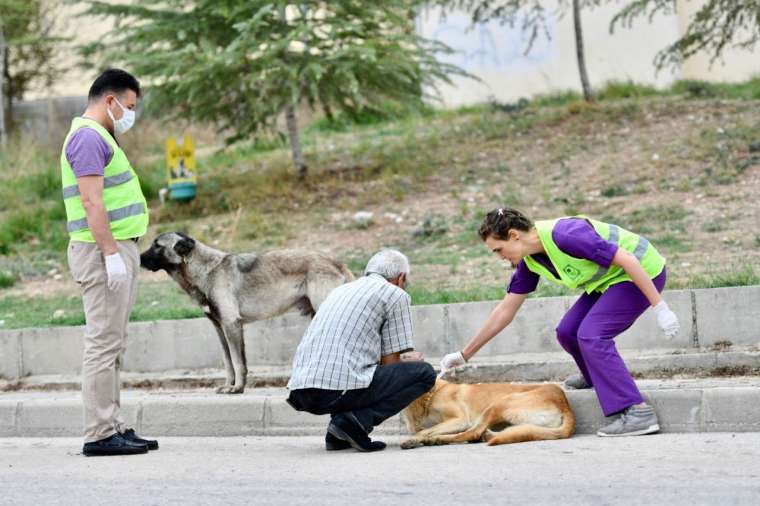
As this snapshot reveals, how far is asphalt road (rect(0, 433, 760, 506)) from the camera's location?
534cm

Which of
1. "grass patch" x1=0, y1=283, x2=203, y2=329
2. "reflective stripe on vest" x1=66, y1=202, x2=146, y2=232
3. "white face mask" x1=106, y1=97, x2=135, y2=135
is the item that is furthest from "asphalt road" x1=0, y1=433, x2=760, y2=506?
"grass patch" x1=0, y1=283, x2=203, y2=329

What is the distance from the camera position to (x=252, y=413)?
8.32 meters

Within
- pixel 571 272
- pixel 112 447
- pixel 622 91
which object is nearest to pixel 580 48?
pixel 622 91

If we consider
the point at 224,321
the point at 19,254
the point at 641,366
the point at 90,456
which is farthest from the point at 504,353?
the point at 19,254

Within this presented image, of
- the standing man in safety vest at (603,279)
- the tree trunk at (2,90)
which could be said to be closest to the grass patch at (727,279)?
the standing man in safety vest at (603,279)

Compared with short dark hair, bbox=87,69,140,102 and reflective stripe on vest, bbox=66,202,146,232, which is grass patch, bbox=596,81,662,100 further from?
reflective stripe on vest, bbox=66,202,146,232

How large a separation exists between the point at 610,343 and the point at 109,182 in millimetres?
3224

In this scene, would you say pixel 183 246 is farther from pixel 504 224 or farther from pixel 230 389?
pixel 504 224

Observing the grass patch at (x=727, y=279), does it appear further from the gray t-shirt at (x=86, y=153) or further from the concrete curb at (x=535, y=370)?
the gray t-shirt at (x=86, y=153)

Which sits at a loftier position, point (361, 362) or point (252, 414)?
point (361, 362)

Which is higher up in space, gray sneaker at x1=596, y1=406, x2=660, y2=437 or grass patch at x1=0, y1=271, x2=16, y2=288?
gray sneaker at x1=596, y1=406, x2=660, y2=437

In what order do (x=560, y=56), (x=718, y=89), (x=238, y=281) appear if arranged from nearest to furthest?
1. (x=238, y=281)
2. (x=718, y=89)
3. (x=560, y=56)

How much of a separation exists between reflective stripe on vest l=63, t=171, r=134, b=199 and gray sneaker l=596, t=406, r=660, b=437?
335cm

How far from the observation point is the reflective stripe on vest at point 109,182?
7.13 metres
